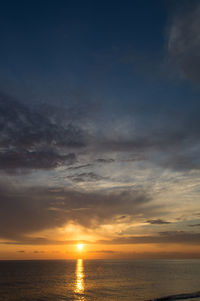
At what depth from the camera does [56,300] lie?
7462cm

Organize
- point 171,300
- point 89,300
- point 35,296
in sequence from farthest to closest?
1. point 35,296
2. point 89,300
3. point 171,300

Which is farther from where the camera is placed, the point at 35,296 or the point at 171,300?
the point at 35,296

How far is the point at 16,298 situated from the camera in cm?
7788

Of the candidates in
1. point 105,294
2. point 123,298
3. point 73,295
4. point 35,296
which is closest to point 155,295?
point 123,298

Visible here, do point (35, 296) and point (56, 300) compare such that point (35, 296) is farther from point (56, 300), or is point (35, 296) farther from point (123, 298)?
point (123, 298)

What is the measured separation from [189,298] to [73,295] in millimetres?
38658

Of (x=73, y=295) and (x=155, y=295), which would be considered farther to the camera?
(x=73, y=295)

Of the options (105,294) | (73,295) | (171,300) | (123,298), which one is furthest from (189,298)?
(73,295)

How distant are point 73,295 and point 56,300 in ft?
34.1

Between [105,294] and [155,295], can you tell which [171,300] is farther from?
[105,294]

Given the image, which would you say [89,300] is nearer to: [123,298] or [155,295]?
[123,298]

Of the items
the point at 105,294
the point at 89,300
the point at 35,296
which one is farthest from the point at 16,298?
the point at 105,294

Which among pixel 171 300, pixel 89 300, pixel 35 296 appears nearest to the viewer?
pixel 171 300

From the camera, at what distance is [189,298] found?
6844 cm
